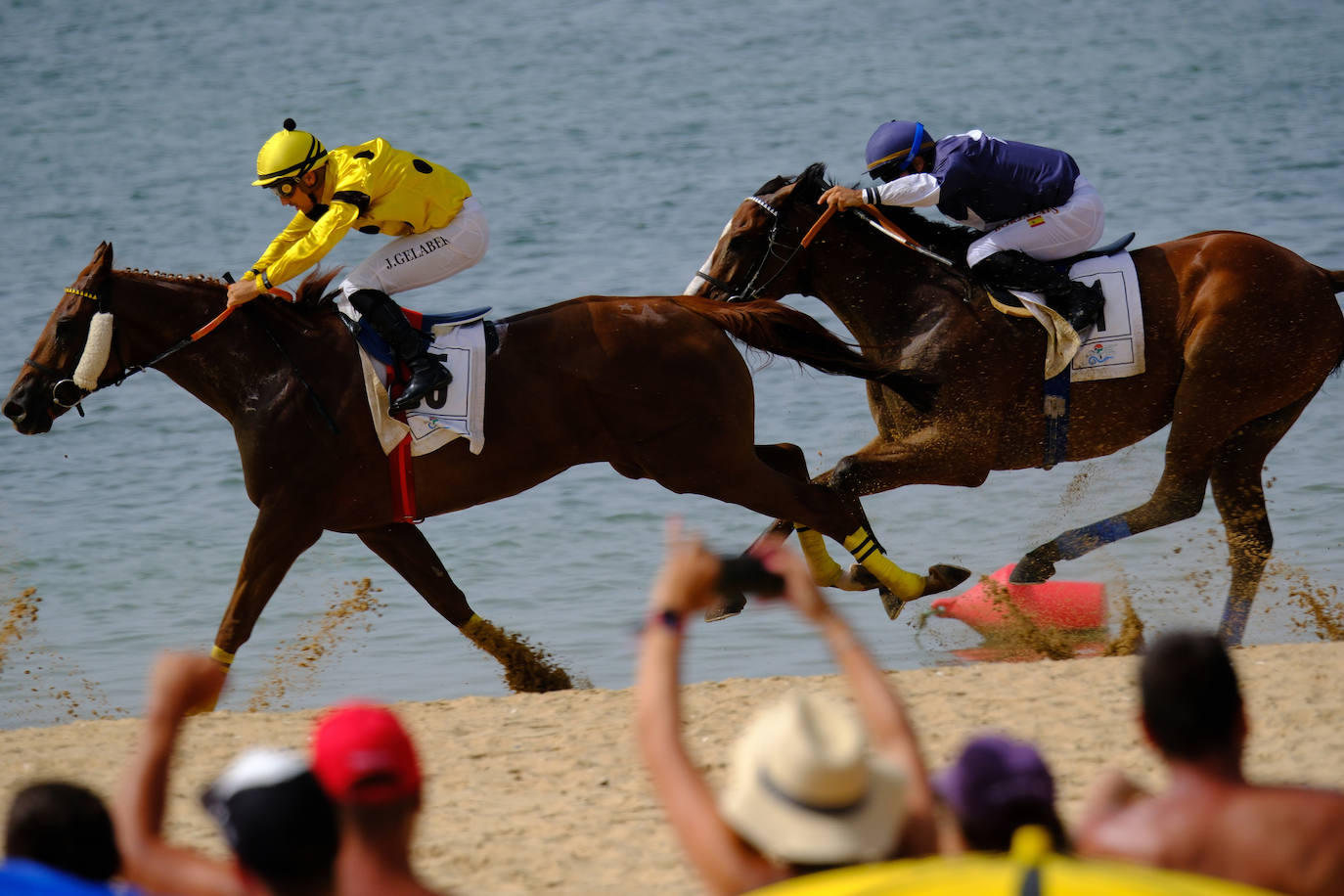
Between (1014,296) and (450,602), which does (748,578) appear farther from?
(1014,296)

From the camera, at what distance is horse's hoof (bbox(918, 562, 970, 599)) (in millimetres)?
7086

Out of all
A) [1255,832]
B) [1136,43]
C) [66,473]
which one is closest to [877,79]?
[1136,43]

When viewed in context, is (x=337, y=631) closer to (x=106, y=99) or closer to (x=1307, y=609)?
(x=1307, y=609)

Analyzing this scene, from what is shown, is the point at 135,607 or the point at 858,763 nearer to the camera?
the point at 858,763

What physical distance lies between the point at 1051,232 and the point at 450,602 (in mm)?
3128

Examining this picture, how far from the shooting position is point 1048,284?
7.20 m

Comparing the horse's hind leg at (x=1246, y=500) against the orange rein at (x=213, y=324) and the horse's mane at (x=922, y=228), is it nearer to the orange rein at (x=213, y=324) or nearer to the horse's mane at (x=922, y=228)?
the horse's mane at (x=922, y=228)

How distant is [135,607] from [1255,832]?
8079 mm

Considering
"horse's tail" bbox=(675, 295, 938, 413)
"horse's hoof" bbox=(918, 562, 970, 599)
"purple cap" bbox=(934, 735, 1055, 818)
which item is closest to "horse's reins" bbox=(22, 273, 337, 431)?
"horse's tail" bbox=(675, 295, 938, 413)

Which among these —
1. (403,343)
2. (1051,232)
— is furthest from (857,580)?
(403,343)

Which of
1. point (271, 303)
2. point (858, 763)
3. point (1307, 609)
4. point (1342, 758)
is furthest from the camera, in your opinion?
point (1307, 609)

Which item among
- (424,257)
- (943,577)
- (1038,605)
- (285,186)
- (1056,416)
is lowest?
(1038,605)

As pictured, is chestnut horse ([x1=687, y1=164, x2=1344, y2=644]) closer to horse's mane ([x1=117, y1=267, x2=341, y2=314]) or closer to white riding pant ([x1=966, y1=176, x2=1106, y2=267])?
white riding pant ([x1=966, y1=176, x2=1106, y2=267])

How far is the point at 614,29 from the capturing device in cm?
2784
